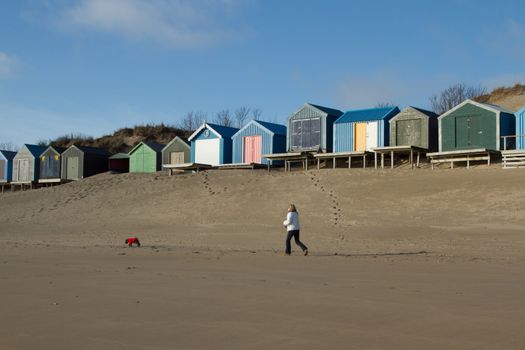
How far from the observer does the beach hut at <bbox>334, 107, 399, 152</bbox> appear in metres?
35.9

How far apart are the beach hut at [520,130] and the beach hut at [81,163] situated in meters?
32.9

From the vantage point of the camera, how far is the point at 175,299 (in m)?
7.99

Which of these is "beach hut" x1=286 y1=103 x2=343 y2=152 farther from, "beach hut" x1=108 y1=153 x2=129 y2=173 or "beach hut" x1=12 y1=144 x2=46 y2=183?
"beach hut" x1=12 y1=144 x2=46 y2=183

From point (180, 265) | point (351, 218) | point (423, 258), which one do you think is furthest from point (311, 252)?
point (351, 218)

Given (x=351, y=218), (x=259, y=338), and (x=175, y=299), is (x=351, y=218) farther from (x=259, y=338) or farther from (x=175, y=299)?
(x=259, y=338)

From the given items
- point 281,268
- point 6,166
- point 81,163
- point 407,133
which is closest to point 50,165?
point 81,163

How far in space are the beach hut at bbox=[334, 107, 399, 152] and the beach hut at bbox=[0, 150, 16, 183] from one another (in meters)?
32.7

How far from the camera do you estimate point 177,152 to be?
149 feet

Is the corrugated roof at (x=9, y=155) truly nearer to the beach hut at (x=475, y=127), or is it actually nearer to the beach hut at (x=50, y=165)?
the beach hut at (x=50, y=165)

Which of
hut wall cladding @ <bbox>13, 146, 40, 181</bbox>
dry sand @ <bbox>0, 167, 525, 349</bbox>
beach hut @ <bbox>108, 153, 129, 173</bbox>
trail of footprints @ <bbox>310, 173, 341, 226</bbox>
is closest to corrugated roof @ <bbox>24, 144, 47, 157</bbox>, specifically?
hut wall cladding @ <bbox>13, 146, 40, 181</bbox>

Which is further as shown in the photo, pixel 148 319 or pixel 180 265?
pixel 180 265

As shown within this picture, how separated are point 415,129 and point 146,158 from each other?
21511mm

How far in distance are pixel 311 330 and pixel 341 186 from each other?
24703mm

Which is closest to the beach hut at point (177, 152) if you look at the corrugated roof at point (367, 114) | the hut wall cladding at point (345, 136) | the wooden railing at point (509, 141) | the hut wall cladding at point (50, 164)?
the hut wall cladding at point (50, 164)
